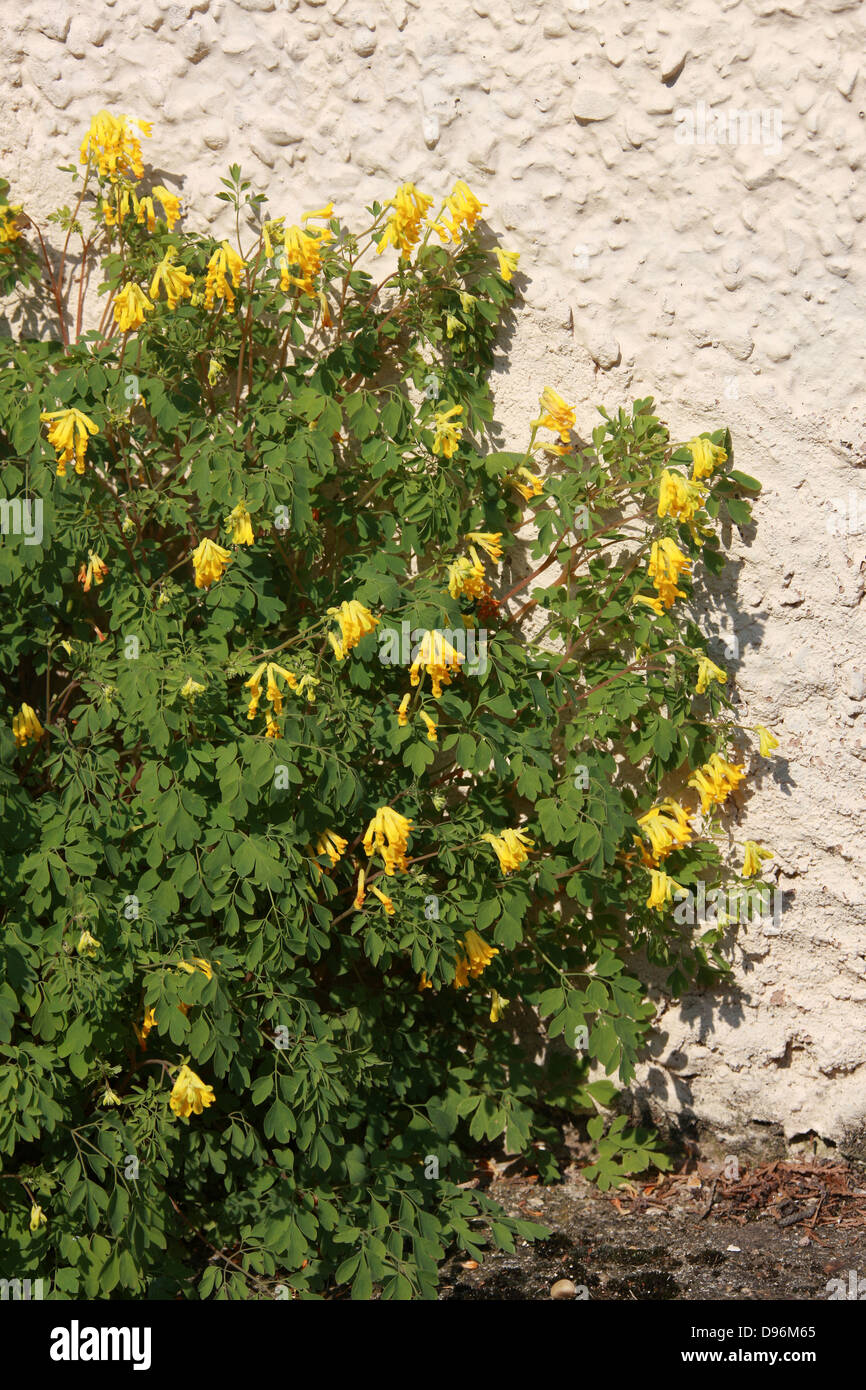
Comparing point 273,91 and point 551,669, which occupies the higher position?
point 273,91

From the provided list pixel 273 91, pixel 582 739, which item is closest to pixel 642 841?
pixel 582 739

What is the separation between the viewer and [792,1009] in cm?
423

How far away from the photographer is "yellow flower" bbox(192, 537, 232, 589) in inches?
135

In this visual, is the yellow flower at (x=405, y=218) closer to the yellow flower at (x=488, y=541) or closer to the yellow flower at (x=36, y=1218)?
the yellow flower at (x=488, y=541)

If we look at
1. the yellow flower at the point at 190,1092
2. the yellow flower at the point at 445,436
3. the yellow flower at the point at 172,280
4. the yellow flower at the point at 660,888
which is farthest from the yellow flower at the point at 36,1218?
the yellow flower at the point at 172,280

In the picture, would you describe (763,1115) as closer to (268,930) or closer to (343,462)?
(268,930)

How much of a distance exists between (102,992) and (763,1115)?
96.1 inches

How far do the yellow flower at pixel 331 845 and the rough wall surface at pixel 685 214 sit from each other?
1.53 m

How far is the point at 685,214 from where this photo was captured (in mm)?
3887

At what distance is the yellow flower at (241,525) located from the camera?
346 centimetres

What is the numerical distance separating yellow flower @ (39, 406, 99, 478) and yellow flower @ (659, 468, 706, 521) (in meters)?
1.67

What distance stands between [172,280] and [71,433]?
0.67 m

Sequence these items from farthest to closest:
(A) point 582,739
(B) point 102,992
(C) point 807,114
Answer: (A) point 582,739, (C) point 807,114, (B) point 102,992

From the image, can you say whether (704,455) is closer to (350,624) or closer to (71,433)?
(350,624)
